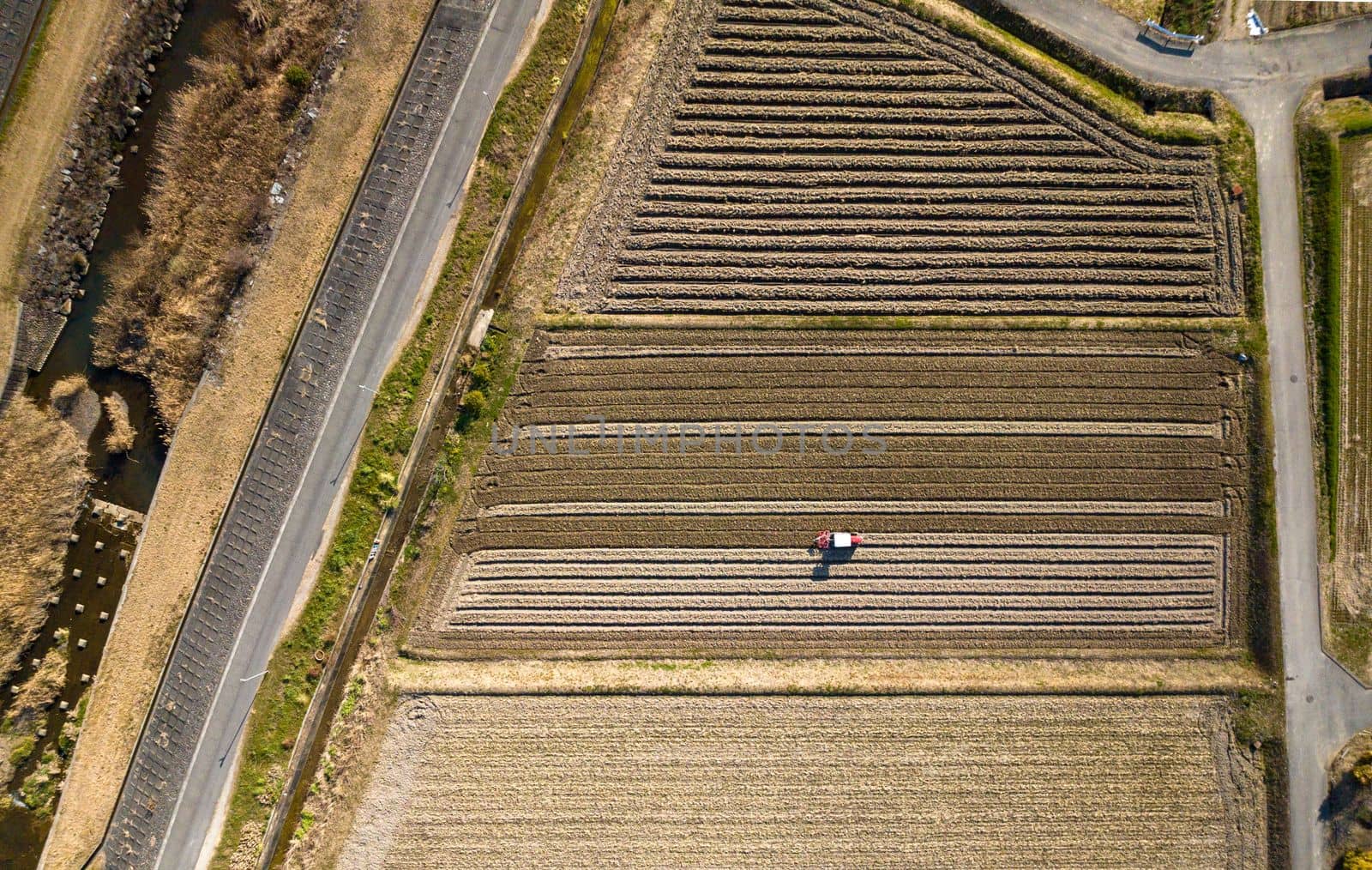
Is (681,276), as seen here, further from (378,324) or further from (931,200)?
(378,324)

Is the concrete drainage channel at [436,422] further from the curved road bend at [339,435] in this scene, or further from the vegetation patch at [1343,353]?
the vegetation patch at [1343,353]

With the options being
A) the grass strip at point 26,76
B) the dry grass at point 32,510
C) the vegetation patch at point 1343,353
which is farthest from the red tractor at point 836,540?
the grass strip at point 26,76

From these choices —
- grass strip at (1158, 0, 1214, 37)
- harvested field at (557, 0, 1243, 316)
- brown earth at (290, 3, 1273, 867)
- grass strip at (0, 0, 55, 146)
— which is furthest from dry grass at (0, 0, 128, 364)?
grass strip at (1158, 0, 1214, 37)

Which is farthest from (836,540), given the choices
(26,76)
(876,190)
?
(26,76)

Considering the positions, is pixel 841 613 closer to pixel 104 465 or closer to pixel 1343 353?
pixel 1343 353

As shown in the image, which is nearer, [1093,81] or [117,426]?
[1093,81]

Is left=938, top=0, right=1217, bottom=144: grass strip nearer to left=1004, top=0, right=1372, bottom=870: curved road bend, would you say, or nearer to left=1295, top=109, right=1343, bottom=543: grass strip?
left=1004, top=0, right=1372, bottom=870: curved road bend
